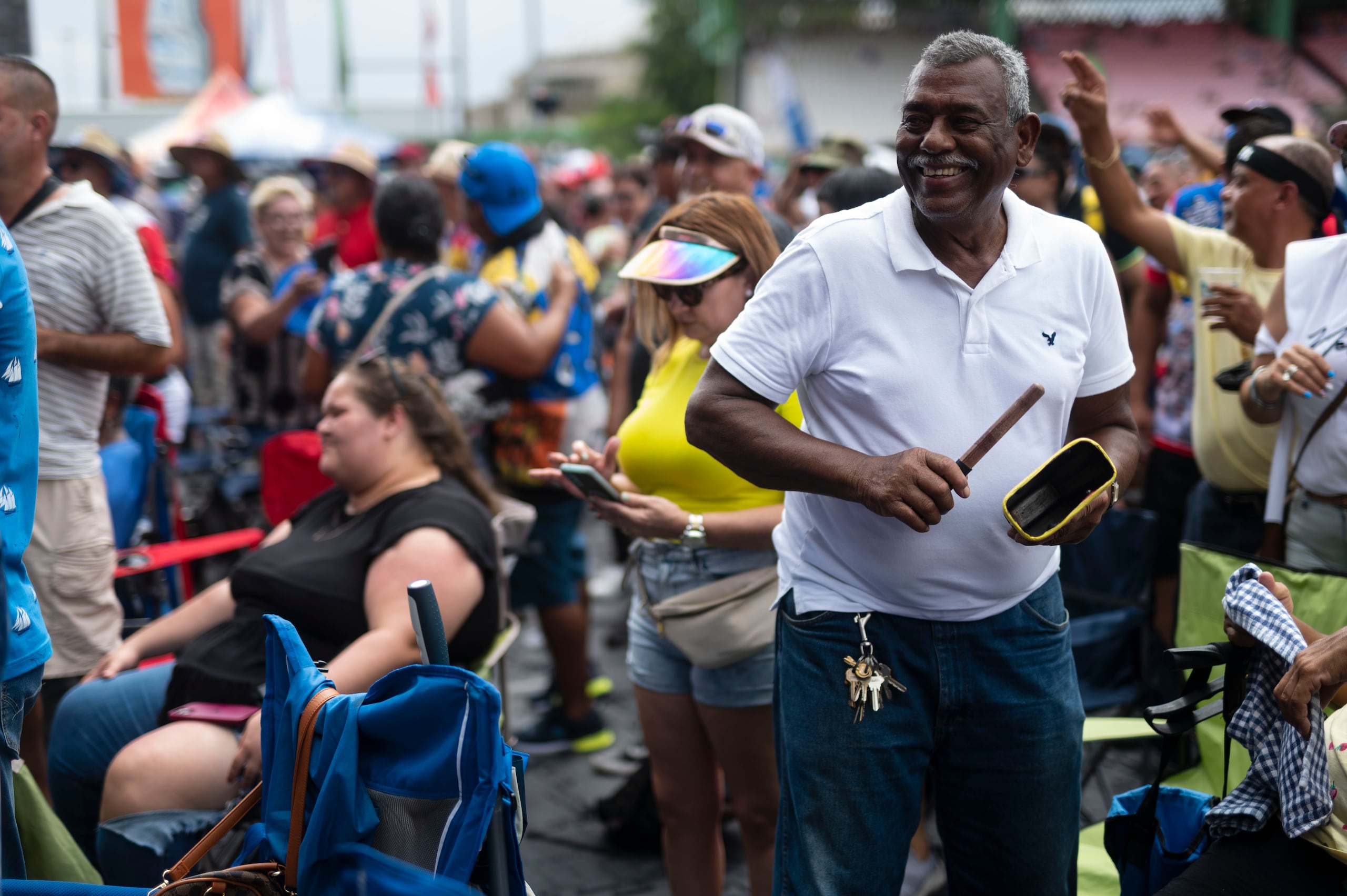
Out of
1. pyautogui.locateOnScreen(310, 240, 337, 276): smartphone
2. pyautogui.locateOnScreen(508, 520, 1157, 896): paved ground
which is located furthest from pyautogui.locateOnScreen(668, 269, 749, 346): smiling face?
pyautogui.locateOnScreen(310, 240, 337, 276): smartphone

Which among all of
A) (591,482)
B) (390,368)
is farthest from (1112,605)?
(390,368)

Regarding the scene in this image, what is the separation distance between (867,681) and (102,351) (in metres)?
2.32

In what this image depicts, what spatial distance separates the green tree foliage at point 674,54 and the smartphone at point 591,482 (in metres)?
48.4

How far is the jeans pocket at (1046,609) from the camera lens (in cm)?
208

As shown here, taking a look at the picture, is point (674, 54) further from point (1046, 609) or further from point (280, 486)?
point (1046, 609)

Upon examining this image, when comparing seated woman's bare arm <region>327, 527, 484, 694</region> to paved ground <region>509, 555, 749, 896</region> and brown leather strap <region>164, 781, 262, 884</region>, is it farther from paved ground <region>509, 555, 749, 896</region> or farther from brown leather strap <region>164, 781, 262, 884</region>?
paved ground <region>509, 555, 749, 896</region>

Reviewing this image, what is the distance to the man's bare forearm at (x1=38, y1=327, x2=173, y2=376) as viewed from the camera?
123 inches

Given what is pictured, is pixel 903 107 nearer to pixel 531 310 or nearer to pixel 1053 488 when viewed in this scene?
pixel 1053 488

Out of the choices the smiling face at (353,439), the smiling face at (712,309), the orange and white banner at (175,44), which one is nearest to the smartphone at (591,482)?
the smiling face at (712,309)

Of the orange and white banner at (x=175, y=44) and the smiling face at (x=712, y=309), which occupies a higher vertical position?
the orange and white banner at (x=175, y=44)

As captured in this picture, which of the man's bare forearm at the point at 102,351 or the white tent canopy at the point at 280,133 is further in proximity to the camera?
the white tent canopy at the point at 280,133

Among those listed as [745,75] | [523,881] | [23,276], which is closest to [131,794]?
[23,276]

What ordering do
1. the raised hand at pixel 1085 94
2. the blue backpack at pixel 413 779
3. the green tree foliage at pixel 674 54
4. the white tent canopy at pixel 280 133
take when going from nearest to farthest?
the blue backpack at pixel 413 779 → the raised hand at pixel 1085 94 → the white tent canopy at pixel 280 133 → the green tree foliage at pixel 674 54

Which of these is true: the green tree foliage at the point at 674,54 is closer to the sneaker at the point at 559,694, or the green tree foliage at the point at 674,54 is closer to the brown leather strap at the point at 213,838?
the sneaker at the point at 559,694
